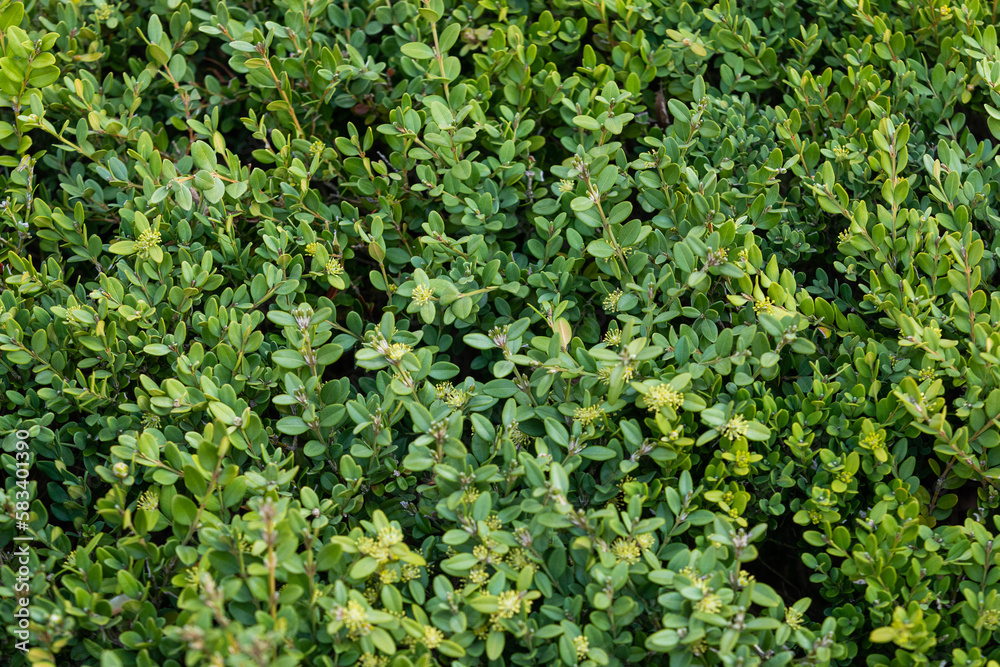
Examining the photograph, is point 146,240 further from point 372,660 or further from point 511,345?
point 372,660

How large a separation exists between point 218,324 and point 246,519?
56 centimetres

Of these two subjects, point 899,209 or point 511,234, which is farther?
point 511,234

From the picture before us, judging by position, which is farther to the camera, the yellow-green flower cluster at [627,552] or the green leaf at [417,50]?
the green leaf at [417,50]

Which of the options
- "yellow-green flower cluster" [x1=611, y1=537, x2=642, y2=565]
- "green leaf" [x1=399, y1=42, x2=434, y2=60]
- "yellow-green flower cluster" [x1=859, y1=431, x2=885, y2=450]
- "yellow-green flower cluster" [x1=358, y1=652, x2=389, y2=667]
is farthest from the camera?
"green leaf" [x1=399, y1=42, x2=434, y2=60]

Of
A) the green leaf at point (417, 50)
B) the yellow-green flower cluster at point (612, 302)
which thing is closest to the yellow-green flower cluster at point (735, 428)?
the yellow-green flower cluster at point (612, 302)

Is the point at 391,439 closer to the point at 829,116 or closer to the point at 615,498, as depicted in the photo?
the point at 615,498

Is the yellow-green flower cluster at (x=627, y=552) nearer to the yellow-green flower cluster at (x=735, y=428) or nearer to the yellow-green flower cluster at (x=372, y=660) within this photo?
the yellow-green flower cluster at (x=735, y=428)

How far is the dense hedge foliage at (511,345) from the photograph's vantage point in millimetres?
1674

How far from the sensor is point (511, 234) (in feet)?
7.86

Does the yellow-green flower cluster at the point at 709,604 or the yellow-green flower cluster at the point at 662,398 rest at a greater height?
the yellow-green flower cluster at the point at 662,398

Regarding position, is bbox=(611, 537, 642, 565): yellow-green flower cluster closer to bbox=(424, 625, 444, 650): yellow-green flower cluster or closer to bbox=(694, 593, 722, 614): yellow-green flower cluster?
bbox=(694, 593, 722, 614): yellow-green flower cluster

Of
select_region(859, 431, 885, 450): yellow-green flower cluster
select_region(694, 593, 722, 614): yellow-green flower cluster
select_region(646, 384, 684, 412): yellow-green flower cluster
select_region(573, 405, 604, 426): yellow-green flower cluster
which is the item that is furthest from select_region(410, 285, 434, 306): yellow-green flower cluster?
select_region(859, 431, 885, 450): yellow-green flower cluster

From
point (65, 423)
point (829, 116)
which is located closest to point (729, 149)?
point (829, 116)

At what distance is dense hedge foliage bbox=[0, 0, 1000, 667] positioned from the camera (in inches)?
65.9
